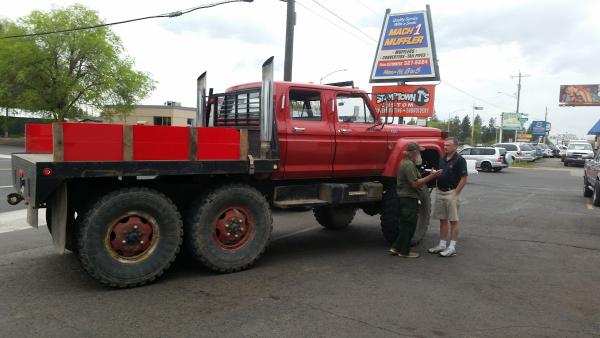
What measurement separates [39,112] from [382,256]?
43.4 m

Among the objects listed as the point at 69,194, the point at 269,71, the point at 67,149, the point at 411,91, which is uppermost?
the point at 411,91

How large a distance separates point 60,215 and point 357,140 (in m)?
3.89

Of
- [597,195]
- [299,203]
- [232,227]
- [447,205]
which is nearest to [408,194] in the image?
[447,205]

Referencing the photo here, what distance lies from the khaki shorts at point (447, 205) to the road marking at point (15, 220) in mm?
6460

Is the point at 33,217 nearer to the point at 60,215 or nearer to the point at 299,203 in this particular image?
the point at 60,215

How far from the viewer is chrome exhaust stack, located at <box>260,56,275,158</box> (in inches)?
231

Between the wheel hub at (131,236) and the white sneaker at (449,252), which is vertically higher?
the wheel hub at (131,236)

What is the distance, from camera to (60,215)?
493cm

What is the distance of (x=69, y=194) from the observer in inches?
201

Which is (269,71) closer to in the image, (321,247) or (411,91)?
(321,247)

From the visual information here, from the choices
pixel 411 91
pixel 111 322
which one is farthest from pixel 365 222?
pixel 411 91

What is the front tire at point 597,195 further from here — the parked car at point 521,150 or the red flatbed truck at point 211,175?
the parked car at point 521,150

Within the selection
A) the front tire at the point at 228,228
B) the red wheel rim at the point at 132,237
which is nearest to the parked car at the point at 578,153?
the front tire at the point at 228,228

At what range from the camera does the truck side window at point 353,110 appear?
6.93 metres
